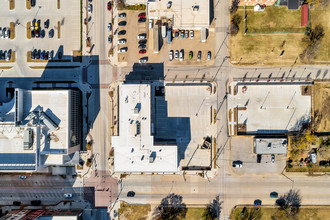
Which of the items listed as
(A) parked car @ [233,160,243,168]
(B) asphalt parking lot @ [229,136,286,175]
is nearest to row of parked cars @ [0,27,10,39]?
(B) asphalt parking lot @ [229,136,286,175]

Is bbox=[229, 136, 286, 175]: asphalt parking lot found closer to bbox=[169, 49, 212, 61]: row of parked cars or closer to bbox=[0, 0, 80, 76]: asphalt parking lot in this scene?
bbox=[169, 49, 212, 61]: row of parked cars

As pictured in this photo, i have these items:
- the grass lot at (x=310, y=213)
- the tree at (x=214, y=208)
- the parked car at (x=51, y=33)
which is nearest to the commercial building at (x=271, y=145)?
the grass lot at (x=310, y=213)

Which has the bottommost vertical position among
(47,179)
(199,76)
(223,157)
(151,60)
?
(47,179)

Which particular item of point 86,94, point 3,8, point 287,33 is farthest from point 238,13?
point 3,8

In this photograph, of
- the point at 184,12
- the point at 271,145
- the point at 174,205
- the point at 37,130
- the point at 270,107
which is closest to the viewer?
the point at 37,130

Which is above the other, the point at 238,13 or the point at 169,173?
the point at 238,13

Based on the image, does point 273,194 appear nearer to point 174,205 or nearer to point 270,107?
point 270,107

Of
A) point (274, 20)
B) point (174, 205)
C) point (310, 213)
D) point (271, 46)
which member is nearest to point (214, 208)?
point (174, 205)

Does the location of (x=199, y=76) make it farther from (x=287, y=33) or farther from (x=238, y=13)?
(x=287, y=33)
